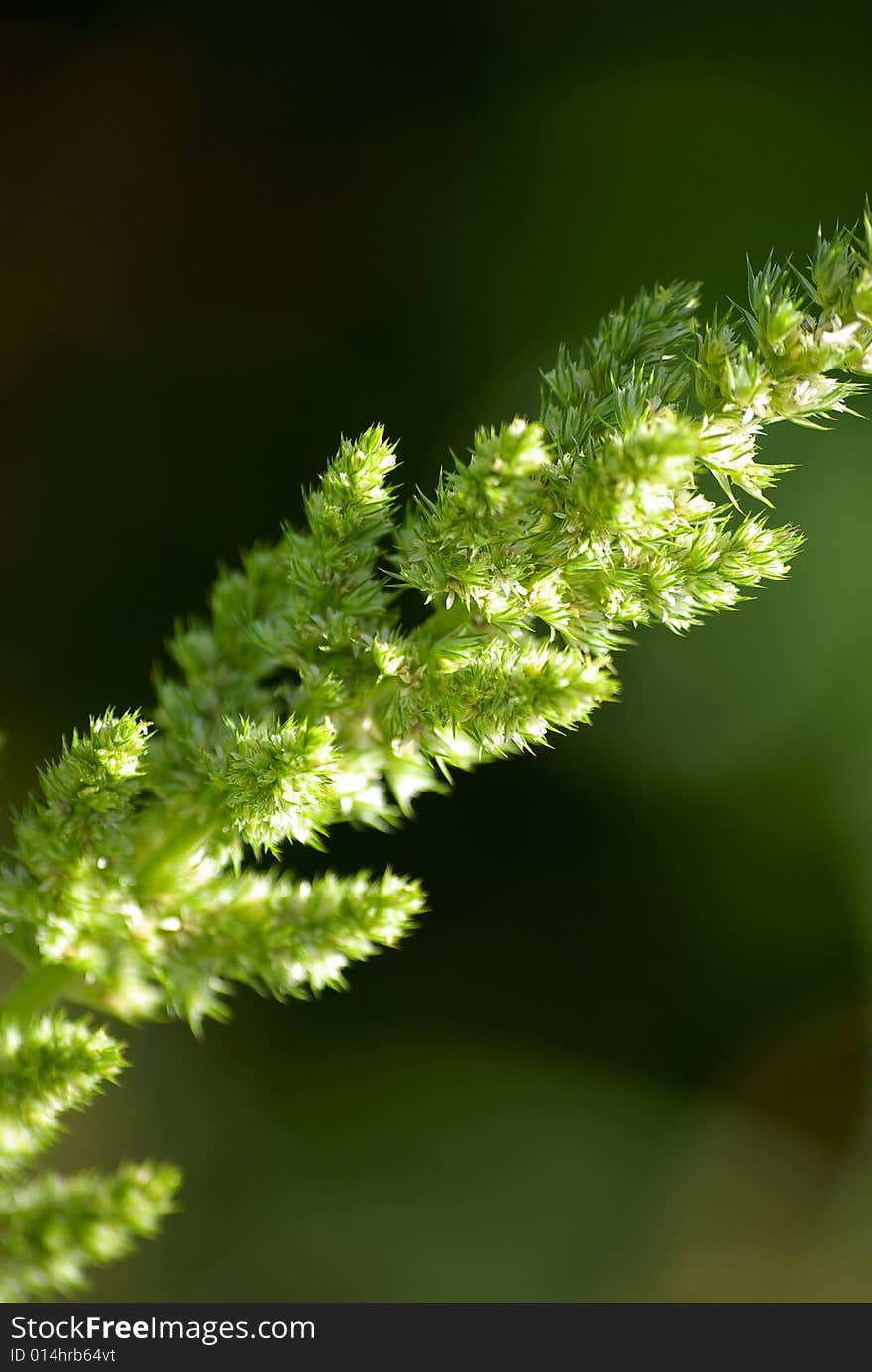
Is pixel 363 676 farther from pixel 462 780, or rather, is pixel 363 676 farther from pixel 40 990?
pixel 462 780

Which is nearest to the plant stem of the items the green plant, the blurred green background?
the green plant

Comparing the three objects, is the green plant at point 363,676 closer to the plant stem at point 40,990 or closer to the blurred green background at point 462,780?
the plant stem at point 40,990

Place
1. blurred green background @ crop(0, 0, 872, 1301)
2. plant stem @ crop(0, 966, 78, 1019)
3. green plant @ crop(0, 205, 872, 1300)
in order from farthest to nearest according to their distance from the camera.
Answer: blurred green background @ crop(0, 0, 872, 1301) < plant stem @ crop(0, 966, 78, 1019) < green plant @ crop(0, 205, 872, 1300)

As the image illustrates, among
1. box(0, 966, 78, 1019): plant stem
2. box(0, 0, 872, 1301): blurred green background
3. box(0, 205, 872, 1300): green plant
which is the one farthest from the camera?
box(0, 0, 872, 1301): blurred green background

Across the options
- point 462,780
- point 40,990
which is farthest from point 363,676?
point 462,780

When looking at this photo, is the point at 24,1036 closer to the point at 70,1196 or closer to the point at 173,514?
the point at 70,1196

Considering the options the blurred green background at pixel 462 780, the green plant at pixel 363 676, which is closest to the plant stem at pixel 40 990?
the green plant at pixel 363 676

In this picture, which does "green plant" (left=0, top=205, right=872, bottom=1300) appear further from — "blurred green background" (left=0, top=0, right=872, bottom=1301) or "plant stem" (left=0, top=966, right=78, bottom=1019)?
"blurred green background" (left=0, top=0, right=872, bottom=1301)

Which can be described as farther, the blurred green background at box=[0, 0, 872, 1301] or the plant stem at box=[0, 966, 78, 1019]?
the blurred green background at box=[0, 0, 872, 1301]
